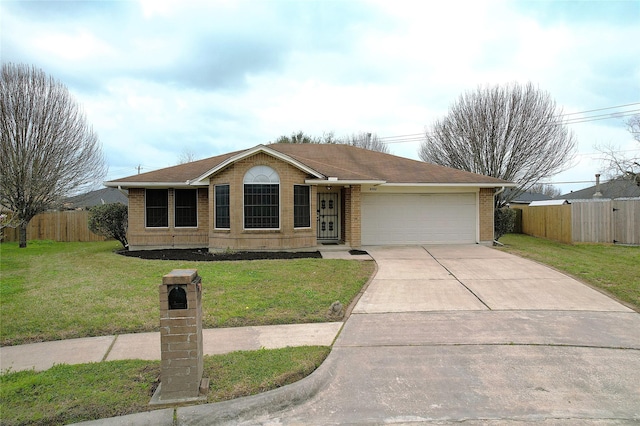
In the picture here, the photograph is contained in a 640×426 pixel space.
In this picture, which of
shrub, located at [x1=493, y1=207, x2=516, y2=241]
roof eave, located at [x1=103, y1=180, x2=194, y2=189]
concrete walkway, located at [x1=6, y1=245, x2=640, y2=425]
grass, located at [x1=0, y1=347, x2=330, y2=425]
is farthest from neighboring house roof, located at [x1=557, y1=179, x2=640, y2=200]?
grass, located at [x1=0, y1=347, x2=330, y2=425]

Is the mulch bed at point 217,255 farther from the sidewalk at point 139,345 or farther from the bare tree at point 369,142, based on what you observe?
the bare tree at point 369,142

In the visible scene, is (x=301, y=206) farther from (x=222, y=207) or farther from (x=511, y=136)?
(x=511, y=136)

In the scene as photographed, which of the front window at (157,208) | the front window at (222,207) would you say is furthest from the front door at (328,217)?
the front window at (157,208)

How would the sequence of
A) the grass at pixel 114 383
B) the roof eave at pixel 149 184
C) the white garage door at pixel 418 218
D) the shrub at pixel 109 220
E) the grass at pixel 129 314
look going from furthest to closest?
the white garage door at pixel 418 218 → the shrub at pixel 109 220 → the roof eave at pixel 149 184 → the grass at pixel 129 314 → the grass at pixel 114 383

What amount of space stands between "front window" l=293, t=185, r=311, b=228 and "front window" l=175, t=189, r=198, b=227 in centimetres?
434

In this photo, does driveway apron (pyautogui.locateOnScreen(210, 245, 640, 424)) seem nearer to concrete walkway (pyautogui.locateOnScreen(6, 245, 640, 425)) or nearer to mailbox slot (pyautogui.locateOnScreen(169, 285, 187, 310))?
concrete walkway (pyautogui.locateOnScreen(6, 245, 640, 425))

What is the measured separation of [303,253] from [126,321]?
23.9 feet

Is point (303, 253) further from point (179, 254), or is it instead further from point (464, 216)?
point (464, 216)

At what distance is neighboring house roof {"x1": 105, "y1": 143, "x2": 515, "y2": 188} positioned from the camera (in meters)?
13.5

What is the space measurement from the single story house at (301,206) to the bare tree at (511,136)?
31.1ft

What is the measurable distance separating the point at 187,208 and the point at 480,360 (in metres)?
A: 12.8

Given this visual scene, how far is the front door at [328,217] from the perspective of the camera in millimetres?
15781

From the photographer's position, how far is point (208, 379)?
408cm

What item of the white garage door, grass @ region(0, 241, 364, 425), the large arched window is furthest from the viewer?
the white garage door
